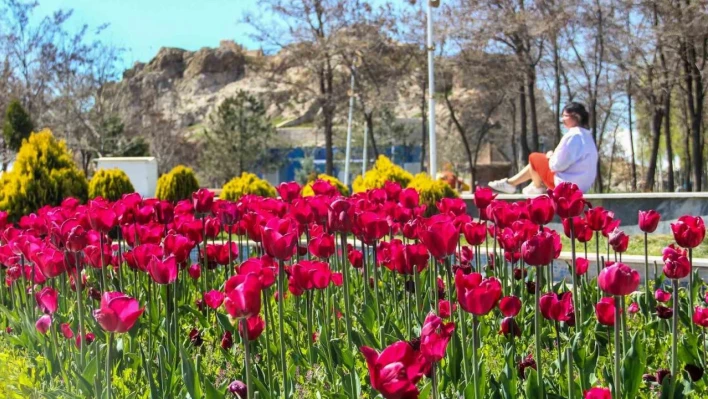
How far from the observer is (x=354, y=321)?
402cm

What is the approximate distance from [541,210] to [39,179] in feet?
28.4

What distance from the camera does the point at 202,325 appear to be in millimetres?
3818

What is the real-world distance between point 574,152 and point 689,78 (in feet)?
57.3

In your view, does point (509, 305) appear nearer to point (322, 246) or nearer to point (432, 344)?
point (432, 344)

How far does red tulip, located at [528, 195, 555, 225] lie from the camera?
10.5 feet

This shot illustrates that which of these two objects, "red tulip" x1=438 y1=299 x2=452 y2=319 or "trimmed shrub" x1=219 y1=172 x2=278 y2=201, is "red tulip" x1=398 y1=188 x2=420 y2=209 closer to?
"red tulip" x1=438 y1=299 x2=452 y2=319

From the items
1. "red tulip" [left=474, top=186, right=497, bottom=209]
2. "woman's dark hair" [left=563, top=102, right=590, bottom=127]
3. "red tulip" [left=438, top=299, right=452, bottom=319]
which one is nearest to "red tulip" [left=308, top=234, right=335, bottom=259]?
"red tulip" [left=438, top=299, right=452, bottom=319]

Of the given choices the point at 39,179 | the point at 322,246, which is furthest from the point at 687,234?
the point at 39,179

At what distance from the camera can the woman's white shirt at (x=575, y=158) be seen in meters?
8.36

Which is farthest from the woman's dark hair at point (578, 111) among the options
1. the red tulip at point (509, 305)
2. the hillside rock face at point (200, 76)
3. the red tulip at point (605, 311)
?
the hillside rock face at point (200, 76)

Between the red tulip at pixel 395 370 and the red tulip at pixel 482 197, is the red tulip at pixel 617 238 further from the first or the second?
the red tulip at pixel 395 370

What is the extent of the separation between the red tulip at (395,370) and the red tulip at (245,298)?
1.66 feet

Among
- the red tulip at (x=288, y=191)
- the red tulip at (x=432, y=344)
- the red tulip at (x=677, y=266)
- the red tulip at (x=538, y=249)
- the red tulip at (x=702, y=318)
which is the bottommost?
the red tulip at (x=702, y=318)

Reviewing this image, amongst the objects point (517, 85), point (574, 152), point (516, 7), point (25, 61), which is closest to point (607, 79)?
point (517, 85)
